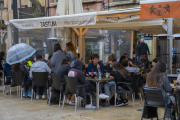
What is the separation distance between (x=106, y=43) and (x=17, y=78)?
8338 mm

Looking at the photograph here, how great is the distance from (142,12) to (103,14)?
161 cm

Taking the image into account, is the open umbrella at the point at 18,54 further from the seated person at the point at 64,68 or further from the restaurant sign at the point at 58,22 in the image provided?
the seated person at the point at 64,68

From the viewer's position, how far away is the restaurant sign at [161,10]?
20.2 feet

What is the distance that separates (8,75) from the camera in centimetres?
970

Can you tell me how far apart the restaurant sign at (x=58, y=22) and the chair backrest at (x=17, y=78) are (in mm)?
1679

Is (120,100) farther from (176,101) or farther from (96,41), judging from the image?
(96,41)

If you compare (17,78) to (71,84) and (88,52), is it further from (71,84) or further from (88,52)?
(88,52)

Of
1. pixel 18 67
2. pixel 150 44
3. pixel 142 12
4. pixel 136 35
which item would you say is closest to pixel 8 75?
pixel 18 67

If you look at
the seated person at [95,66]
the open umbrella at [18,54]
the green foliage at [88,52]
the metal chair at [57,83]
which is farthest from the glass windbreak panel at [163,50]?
the green foliage at [88,52]

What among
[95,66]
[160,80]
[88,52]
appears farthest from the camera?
[88,52]

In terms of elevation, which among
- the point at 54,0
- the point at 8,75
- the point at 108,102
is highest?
the point at 54,0

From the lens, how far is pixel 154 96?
5.48 metres

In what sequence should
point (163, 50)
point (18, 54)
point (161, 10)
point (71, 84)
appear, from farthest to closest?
point (163, 50)
point (18, 54)
point (71, 84)
point (161, 10)

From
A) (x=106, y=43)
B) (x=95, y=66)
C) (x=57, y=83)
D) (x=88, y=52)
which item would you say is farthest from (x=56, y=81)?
(x=106, y=43)
